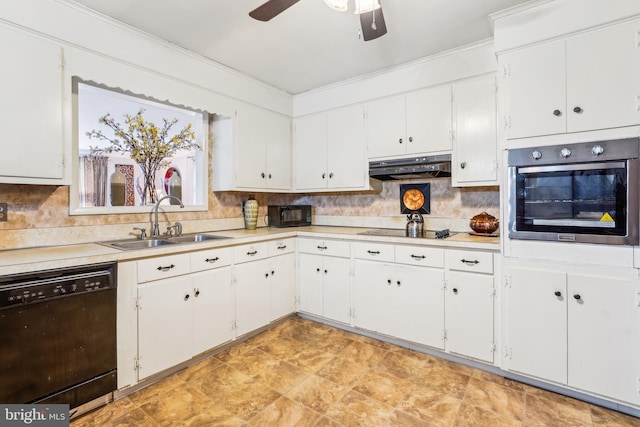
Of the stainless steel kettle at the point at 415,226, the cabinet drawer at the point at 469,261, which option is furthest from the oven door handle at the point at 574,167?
the stainless steel kettle at the point at 415,226

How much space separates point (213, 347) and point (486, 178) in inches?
104

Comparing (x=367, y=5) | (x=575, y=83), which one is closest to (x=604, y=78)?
(x=575, y=83)

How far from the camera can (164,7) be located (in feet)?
6.85

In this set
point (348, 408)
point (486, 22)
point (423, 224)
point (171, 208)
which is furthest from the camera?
point (423, 224)

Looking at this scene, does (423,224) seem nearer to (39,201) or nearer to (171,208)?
(171,208)

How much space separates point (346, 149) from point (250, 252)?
1.50 m

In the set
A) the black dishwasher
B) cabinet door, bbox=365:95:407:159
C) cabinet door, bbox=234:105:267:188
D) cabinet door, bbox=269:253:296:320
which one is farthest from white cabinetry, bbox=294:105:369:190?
the black dishwasher

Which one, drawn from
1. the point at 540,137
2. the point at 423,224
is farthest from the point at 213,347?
the point at 540,137

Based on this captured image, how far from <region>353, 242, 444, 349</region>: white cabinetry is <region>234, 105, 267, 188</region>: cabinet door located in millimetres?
1329

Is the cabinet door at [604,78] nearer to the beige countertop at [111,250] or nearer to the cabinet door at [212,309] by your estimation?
the beige countertop at [111,250]

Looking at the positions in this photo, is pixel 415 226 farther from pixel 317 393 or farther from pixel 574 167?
pixel 317 393

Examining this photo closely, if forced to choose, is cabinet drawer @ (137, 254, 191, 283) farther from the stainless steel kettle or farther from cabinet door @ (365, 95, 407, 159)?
cabinet door @ (365, 95, 407, 159)

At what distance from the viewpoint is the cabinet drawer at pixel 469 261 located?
90.0 inches

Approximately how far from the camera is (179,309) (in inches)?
90.1
